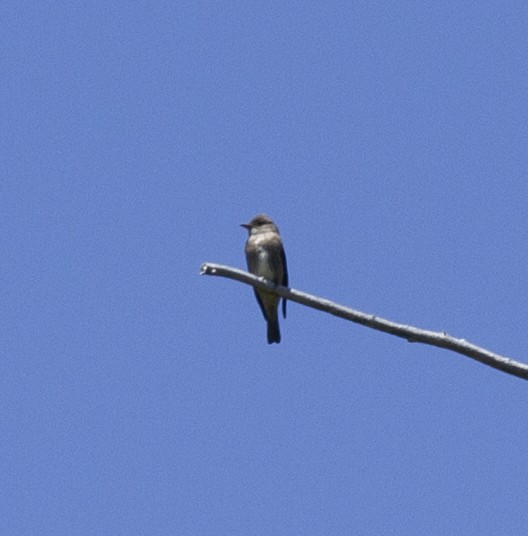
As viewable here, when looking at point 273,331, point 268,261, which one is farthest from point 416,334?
point 273,331

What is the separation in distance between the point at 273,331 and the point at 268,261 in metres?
0.74

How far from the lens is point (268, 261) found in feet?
36.3

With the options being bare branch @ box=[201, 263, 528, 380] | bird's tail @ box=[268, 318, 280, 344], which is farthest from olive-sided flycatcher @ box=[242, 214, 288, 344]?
bare branch @ box=[201, 263, 528, 380]

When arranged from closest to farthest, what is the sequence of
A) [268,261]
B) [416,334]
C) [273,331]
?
[416,334] < [268,261] < [273,331]

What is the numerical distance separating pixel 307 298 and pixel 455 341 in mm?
716

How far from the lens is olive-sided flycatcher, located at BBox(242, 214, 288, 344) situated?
11.1 meters

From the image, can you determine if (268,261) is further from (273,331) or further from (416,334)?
(416,334)

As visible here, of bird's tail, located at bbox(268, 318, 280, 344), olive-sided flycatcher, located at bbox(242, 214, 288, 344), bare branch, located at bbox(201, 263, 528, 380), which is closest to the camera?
bare branch, located at bbox(201, 263, 528, 380)

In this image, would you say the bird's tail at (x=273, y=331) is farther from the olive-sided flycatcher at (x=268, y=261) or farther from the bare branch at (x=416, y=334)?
the bare branch at (x=416, y=334)

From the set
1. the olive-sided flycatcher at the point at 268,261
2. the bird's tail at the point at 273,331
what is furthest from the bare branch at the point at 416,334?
the bird's tail at the point at 273,331

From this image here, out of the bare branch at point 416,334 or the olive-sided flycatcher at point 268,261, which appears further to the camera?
Answer: the olive-sided flycatcher at point 268,261

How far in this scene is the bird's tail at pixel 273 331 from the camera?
1145 cm

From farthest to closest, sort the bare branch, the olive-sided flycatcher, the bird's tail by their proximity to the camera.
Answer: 1. the bird's tail
2. the olive-sided flycatcher
3. the bare branch

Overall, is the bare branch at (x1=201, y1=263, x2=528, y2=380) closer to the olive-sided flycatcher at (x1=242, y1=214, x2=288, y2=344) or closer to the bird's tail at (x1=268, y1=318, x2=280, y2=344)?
the olive-sided flycatcher at (x1=242, y1=214, x2=288, y2=344)
